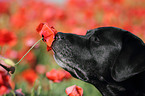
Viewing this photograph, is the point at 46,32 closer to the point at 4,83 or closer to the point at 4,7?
the point at 4,83

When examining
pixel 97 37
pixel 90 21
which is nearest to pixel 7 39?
pixel 97 37

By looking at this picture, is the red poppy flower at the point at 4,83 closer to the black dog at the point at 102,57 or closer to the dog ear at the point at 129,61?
the black dog at the point at 102,57

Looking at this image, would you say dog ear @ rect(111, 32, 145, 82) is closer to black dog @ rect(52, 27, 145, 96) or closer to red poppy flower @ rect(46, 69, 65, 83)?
black dog @ rect(52, 27, 145, 96)

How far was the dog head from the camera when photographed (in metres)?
2.40

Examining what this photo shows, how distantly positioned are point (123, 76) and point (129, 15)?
4158 mm

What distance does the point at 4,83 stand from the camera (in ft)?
6.48

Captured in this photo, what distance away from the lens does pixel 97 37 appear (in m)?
2.50

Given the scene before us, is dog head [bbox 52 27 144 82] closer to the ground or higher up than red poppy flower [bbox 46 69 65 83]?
higher up

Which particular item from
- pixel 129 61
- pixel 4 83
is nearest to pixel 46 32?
pixel 4 83

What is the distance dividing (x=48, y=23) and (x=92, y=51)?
10.7 feet

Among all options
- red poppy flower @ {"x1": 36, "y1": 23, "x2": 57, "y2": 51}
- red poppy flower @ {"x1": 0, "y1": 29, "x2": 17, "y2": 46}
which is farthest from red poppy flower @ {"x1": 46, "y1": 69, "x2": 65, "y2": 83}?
red poppy flower @ {"x1": 0, "y1": 29, "x2": 17, "y2": 46}

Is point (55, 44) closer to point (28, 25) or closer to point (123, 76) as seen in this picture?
point (123, 76)

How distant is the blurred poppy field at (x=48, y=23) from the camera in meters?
3.91

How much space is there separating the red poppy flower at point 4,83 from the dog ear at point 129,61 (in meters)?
0.93
